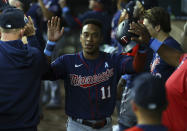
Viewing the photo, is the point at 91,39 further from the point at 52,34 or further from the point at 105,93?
the point at 105,93

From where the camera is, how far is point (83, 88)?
4133 mm

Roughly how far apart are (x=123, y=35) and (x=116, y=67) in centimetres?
40

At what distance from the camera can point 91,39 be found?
427 cm

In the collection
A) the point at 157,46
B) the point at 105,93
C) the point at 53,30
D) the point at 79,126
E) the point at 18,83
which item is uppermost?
the point at 53,30

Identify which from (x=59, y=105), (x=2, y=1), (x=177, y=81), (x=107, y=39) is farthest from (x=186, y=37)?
(x=59, y=105)

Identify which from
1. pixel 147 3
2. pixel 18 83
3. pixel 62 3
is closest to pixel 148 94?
pixel 18 83

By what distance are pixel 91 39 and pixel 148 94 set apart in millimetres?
1691

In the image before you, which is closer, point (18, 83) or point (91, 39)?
point (18, 83)

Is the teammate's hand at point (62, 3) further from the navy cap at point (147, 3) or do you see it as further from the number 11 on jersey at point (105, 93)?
the number 11 on jersey at point (105, 93)

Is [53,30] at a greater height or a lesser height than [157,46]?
greater

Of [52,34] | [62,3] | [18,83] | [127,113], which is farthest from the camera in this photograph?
[62,3]

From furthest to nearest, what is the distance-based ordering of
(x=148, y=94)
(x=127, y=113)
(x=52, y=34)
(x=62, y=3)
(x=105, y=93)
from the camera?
(x=62, y=3), (x=127, y=113), (x=105, y=93), (x=52, y=34), (x=148, y=94)

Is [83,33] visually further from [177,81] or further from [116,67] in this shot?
[177,81]

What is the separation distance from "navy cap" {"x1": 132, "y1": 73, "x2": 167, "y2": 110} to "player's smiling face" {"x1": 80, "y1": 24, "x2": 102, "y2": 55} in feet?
4.91
